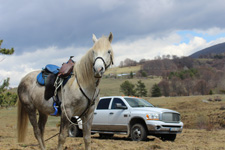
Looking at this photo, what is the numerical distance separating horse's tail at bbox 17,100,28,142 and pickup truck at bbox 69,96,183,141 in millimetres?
3146

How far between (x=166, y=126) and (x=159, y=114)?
53cm

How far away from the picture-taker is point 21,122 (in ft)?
21.8

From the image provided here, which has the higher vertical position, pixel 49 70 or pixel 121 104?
pixel 49 70

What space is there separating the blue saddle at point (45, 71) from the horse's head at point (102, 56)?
1.48m

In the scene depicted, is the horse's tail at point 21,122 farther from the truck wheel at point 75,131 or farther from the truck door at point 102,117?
the truck wheel at point 75,131

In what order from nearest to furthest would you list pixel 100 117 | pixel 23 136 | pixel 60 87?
pixel 60 87, pixel 23 136, pixel 100 117

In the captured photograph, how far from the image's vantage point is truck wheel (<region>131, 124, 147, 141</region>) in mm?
9974

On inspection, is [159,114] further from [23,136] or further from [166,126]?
[23,136]

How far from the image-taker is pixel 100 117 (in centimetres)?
1170

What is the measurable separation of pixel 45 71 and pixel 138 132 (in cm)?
541

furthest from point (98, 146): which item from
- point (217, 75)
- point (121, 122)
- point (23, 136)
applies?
point (217, 75)

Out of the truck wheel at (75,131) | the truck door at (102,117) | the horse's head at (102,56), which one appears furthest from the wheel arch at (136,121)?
the horse's head at (102,56)

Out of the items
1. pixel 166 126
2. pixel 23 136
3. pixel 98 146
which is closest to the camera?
pixel 23 136

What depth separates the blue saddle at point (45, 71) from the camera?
228 inches
